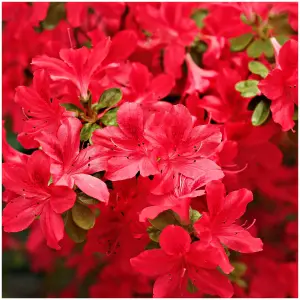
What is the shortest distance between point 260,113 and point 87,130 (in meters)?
0.32

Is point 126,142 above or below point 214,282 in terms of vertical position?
above

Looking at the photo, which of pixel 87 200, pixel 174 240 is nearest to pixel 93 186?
pixel 87 200

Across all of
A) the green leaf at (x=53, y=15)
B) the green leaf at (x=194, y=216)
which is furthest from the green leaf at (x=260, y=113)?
the green leaf at (x=53, y=15)

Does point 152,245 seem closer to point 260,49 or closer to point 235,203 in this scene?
point 235,203

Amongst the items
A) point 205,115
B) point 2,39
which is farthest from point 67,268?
point 205,115

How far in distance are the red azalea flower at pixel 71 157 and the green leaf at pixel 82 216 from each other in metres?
0.06

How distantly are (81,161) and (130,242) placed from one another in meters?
0.21

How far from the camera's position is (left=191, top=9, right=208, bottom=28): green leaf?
4.38 ft

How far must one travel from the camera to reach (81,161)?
3.13 ft

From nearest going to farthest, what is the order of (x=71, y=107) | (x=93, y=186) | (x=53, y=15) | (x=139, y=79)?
(x=93, y=186), (x=71, y=107), (x=139, y=79), (x=53, y=15)

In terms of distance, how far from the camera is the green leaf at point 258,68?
111 centimetres

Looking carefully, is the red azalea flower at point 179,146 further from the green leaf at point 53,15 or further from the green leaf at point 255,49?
the green leaf at point 53,15

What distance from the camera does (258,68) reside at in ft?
3.66

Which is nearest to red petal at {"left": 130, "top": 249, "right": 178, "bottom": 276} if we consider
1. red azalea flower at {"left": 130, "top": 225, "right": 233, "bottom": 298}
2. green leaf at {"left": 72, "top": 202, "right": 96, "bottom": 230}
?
red azalea flower at {"left": 130, "top": 225, "right": 233, "bottom": 298}
